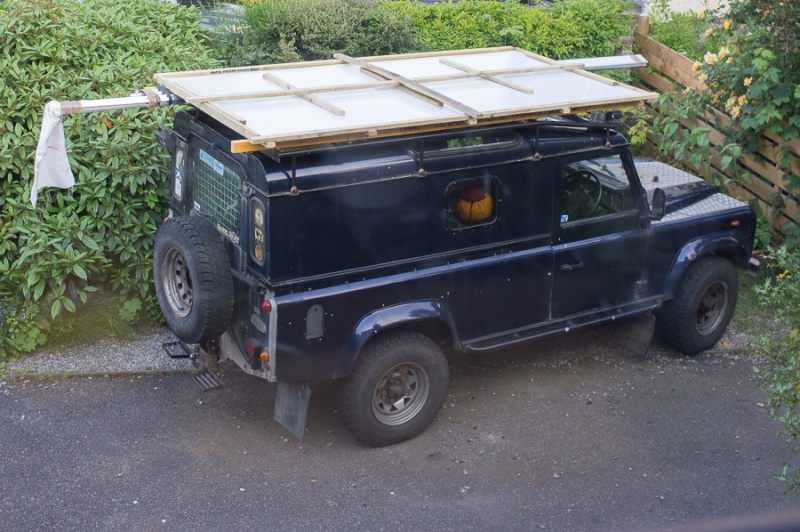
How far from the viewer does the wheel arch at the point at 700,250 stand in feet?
21.9

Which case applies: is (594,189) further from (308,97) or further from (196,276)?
(196,276)

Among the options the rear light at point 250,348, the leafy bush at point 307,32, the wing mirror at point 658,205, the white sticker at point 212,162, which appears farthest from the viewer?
the leafy bush at point 307,32

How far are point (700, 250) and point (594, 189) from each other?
3.60ft

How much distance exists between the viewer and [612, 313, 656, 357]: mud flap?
6824 millimetres

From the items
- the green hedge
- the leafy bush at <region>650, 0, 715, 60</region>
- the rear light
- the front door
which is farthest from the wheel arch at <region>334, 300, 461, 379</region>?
the leafy bush at <region>650, 0, 715, 60</region>

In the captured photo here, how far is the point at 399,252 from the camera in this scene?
5.46 meters

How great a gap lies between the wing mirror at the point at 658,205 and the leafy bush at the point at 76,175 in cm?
370

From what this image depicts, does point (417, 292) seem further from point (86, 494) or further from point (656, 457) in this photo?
point (86, 494)

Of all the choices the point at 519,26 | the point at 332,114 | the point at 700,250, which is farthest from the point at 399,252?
the point at 519,26

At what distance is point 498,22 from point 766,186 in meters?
3.41

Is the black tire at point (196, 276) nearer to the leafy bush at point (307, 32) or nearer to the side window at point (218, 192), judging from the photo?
the side window at point (218, 192)

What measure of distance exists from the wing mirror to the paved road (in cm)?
131

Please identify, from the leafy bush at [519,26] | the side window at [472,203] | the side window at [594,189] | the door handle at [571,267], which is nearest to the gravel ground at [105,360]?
the side window at [472,203]

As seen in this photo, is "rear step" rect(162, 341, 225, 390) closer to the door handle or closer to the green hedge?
the door handle
